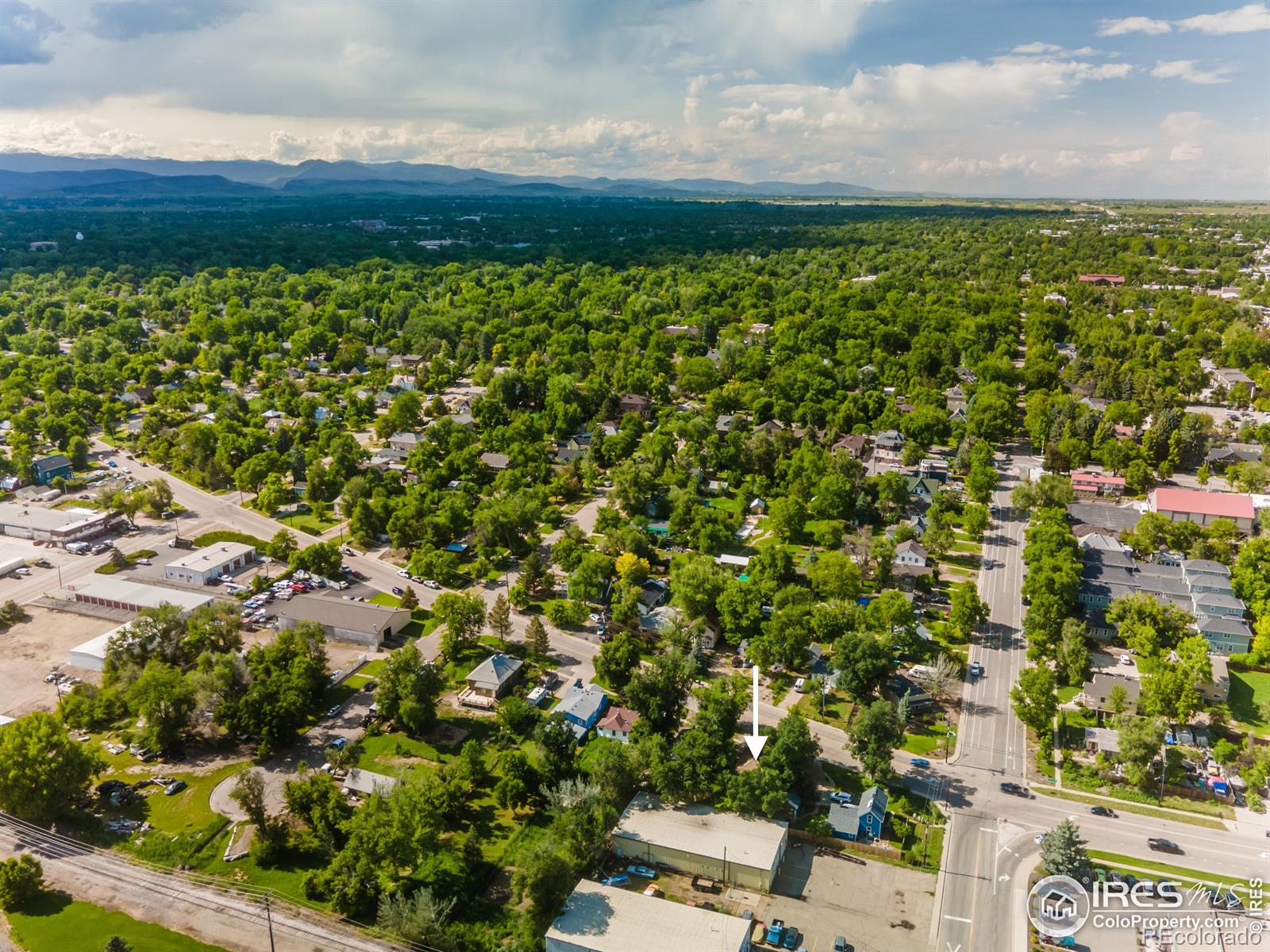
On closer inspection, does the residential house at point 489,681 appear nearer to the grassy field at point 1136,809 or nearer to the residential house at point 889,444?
the grassy field at point 1136,809

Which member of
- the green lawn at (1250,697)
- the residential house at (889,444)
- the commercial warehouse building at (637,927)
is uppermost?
the residential house at (889,444)

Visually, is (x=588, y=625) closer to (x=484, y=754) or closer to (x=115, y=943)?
(x=484, y=754)

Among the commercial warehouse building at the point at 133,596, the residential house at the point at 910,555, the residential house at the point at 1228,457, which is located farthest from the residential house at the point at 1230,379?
the commercial warehouse building at the point at 133,596

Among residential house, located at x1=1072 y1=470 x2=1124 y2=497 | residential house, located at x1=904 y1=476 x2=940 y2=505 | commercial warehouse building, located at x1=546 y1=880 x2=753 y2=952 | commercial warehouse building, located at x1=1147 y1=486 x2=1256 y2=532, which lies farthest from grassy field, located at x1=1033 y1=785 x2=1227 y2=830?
residential house, located at x1=1072 y1=470 x2=1124 y2=497

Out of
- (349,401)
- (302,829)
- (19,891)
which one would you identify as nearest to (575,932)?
(302,829)

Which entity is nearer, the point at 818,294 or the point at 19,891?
the point at 19,891

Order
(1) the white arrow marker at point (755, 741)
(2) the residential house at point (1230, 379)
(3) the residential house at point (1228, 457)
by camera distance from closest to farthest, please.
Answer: (1) the white arrow marker at point (755, 741) → (3) the residential house at point (1228, 457) → (2) the residential house at point (1230, 379)
